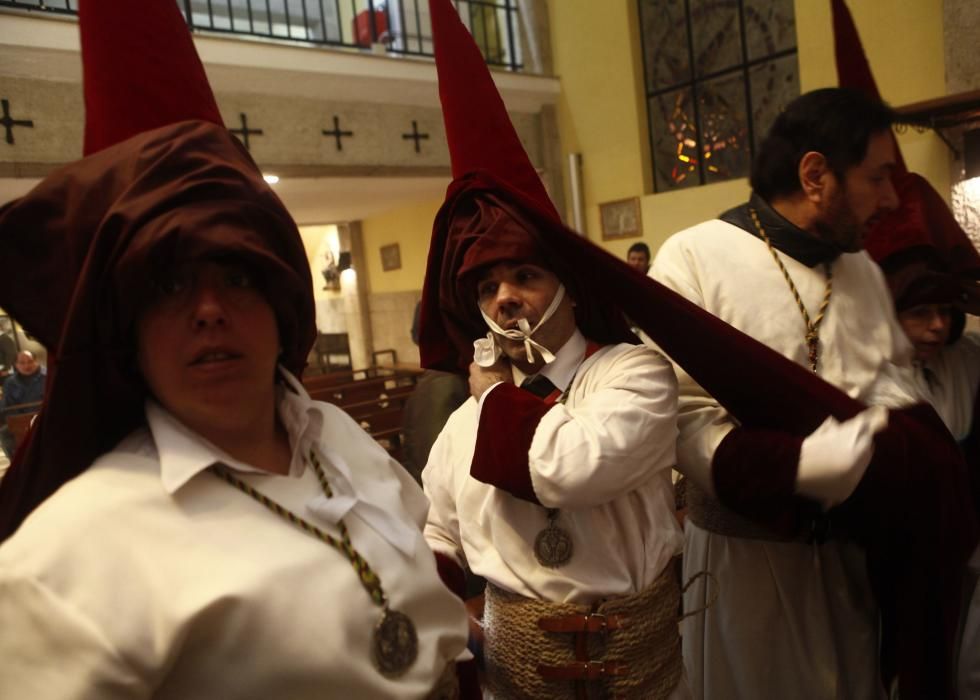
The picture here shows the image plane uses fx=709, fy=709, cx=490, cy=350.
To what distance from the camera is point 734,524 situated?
5.96 ft

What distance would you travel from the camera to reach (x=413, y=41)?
26.7 ft

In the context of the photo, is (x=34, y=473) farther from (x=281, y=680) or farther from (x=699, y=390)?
(x=699, y=390)

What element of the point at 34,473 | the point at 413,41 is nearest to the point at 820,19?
the point at 413,41

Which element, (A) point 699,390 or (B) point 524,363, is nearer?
(B) point 524,363

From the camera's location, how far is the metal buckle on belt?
1.35m

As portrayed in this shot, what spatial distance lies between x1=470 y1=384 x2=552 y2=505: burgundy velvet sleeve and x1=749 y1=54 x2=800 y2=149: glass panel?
16.3 ft

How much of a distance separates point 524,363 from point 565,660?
2.01 feet

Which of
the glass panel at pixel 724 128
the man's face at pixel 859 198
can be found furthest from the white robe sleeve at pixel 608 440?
the glass panel at pixel 724 128

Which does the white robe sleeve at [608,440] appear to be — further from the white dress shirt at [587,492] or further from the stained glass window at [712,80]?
the stained glass window at [712,80]

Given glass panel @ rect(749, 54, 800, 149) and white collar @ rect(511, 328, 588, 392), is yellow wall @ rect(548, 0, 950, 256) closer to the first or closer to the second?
glass panel @ rect(749, 54, 800, 149)

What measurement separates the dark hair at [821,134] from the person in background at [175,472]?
1.35 metres

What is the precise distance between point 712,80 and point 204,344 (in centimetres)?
624

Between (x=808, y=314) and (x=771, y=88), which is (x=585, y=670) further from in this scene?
(x=771, y=88)

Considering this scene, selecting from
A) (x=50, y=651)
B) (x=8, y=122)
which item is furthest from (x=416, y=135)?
(x=50, y=651)
